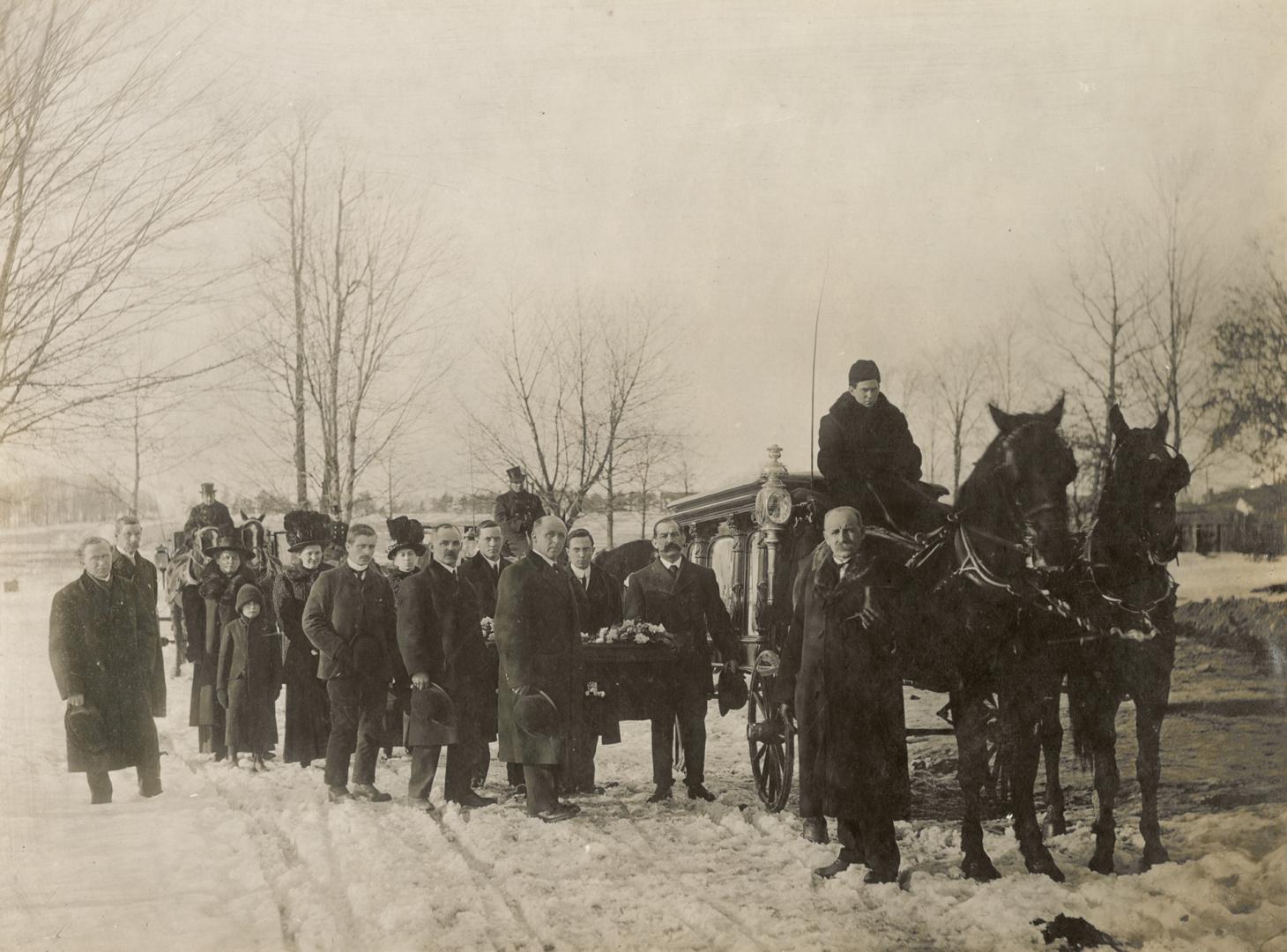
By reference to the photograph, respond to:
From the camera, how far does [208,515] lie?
5.96 meters

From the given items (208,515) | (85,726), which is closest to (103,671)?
(85,726)

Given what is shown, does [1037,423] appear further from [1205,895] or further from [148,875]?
[148,875]

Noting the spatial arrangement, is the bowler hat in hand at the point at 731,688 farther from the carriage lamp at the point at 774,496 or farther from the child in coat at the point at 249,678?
the child in coat at the point at 249,678

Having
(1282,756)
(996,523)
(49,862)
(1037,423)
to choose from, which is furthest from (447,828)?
(1282,756)

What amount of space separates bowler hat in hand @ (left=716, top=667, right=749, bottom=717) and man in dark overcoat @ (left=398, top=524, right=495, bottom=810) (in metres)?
1.49

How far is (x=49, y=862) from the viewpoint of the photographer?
5.05 meters

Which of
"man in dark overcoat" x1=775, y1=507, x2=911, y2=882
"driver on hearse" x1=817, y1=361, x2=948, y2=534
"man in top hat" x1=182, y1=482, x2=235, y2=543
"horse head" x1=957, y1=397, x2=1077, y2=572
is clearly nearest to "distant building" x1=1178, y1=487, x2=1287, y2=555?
"horse head" x1=957, y1=397, x2=1077, y2=572

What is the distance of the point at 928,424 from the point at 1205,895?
7.81 feet

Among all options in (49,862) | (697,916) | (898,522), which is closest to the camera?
(697,916)

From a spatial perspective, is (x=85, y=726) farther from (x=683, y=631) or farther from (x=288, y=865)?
(x=683, y=631)

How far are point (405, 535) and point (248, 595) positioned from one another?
1641 mm

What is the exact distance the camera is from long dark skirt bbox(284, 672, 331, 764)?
24.2ft

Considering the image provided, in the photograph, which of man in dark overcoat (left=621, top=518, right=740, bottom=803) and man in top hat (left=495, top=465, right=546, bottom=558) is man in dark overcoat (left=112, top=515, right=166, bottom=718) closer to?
man in top hat (left=495, top=465, right=546, bottom=558)

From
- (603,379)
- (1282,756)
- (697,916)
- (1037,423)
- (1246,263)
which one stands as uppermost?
(1246,263)
